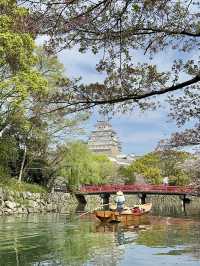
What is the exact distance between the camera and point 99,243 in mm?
14414

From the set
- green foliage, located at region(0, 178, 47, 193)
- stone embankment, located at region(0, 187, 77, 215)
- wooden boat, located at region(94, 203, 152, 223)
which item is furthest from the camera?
green foliage, located at region(0, 178, 47, 193)

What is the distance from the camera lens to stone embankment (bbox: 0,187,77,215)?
27469mm

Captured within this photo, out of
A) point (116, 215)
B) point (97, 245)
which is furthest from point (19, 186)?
point (97, 245)

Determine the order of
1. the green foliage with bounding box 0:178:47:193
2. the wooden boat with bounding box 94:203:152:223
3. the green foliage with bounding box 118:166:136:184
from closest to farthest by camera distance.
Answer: the wooden boat with bounding box 94:203:152:223 < the green foliage with bounding box 0:178:47:193 < the green foliage with bounding box 118:166:136:184

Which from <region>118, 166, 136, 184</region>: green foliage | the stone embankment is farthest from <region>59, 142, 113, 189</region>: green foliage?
<region>118, 166, 136, 184</region>: green foliage

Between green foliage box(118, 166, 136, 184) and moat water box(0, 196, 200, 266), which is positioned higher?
green foliage box(118, 166, 136, 184)

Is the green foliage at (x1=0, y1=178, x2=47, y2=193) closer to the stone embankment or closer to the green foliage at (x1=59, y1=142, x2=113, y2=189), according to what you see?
the stone embankment

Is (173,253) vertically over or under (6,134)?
under

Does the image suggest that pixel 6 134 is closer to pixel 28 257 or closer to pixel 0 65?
pixel 0 65

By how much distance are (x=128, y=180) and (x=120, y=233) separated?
43472mm

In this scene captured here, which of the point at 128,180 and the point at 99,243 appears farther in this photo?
the point at 128,180

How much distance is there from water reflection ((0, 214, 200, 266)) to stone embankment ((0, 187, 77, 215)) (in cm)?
801

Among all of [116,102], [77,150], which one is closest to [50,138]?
[77,150]

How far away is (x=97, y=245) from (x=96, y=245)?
0.04 metres
